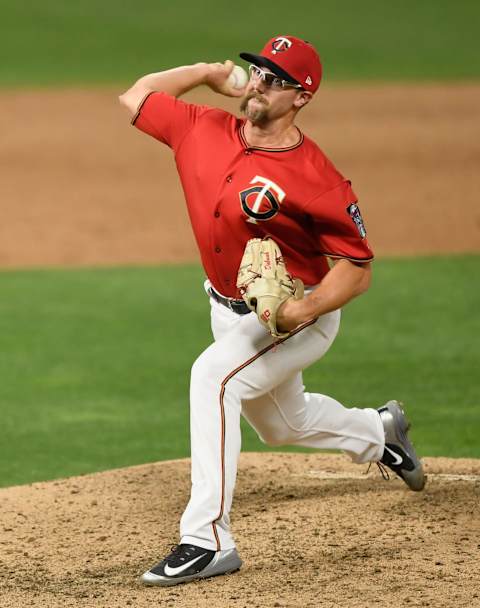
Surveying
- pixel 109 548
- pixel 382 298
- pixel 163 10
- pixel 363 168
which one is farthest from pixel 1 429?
pixel 163 10

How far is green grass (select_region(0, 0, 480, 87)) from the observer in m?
24.4

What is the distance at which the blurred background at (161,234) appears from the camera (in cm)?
770

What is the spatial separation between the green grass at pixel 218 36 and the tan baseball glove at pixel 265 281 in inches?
739

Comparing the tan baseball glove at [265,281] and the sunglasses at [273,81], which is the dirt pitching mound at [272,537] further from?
the sunglasses at [273,81]

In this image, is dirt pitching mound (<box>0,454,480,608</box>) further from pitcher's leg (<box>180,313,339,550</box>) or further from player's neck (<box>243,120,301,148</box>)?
player's neck (<box>243,120,301,148</box>)

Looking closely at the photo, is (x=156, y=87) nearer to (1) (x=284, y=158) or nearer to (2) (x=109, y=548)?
(1) (x=284, y=158)

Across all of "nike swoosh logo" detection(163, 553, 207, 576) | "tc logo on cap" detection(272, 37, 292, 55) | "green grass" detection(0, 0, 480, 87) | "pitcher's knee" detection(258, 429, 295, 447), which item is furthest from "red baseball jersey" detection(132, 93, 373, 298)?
"green grass" detection(0, 0, 480, 87)

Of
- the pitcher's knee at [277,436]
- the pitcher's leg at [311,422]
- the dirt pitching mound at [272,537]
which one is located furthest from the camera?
the pitcher's knee at [277,436]

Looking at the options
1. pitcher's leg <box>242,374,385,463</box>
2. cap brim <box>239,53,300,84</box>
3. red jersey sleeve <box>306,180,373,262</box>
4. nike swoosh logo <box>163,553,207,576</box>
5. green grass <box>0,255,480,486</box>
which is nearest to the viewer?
nike swoosh logo <box>163,553,207,576</box>

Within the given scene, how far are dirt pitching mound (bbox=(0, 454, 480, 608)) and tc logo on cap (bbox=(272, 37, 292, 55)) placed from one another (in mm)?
1968

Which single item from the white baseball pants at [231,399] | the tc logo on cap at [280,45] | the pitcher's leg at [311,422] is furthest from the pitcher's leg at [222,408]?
the tc logo on cap at [280,45]

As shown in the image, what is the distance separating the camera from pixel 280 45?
503cm

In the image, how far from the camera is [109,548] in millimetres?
5223

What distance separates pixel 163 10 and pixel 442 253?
19187 mm
